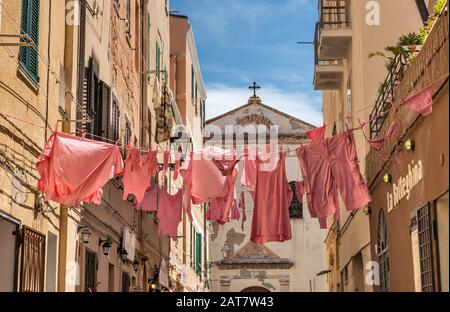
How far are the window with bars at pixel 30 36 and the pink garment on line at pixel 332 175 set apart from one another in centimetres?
370

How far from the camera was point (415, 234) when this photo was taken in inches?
440

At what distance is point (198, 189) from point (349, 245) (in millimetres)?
9437

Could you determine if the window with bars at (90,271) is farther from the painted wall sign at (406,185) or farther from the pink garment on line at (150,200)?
the painted wall sign at (406,185)

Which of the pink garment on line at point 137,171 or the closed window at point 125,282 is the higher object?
the pink garment on line at point 137,171

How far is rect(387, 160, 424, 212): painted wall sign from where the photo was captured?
11.0m

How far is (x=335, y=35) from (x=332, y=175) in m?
8.25

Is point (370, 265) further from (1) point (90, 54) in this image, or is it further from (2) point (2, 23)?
(2) point (2, 23)

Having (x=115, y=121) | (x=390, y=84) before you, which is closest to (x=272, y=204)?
(x=390, y=84)

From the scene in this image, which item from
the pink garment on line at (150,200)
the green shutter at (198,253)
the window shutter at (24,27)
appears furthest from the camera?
the green shutter at (198,253)

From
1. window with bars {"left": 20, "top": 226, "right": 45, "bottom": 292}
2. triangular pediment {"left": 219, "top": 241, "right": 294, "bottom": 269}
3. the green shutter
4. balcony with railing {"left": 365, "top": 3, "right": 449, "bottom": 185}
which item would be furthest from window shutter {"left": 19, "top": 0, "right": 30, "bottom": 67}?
triangular pediment {"left": 219, "top": 241, "right": 294, "bottom": 269}

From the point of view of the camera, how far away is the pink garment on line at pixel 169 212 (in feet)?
47.8

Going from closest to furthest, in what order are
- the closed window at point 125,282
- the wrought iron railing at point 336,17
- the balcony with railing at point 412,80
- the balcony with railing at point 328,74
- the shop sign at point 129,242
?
1. the balcony with railing at point 412,80
2. the shop sign at point 129,242
3. the closed window at point 125,282
4. the wrought iron railing at point 336,17
5. the balcony with railing at point 328,74

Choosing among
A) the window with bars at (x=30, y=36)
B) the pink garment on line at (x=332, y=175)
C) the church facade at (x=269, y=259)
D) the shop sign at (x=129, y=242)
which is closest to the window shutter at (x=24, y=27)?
the window with bars at (x=30, y=36)
